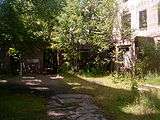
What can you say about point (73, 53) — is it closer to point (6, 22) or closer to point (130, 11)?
point (130, 11)

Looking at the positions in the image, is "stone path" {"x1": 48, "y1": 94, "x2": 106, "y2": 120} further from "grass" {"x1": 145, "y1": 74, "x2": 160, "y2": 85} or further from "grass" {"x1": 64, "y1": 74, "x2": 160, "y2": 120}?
"grass" {"x1": 145, "y1": 74, "x2": 160, "y2": 85}

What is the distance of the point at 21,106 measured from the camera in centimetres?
1233

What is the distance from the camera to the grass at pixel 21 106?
10.6 m

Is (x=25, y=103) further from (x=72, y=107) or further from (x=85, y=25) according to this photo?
(x=85, y=25)

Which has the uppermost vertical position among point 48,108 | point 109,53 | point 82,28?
point 82,28

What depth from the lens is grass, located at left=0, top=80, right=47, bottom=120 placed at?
1065cm

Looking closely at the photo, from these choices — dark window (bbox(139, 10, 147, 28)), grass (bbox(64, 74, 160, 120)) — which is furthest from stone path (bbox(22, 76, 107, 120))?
dark window (bbox(139, 10, 147, 28))

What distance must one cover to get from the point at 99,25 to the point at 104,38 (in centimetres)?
110

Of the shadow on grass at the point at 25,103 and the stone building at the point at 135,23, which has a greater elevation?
the stone building at the point at 135,23

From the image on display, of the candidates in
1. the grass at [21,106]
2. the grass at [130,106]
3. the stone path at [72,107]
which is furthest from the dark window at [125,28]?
the grass at [21,106]

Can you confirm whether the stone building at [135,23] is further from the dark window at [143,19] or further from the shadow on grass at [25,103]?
the shadow on grass at [25,103]

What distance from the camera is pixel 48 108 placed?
39.7ft

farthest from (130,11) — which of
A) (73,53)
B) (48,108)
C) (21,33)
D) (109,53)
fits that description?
(48,108)

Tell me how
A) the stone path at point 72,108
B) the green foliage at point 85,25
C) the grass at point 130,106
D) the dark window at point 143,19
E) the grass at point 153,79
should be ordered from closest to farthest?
the grass at point 130,106 < the stone path at point 72,108 < the grass at point 153,79 < the green foliage at point 85,25 < the dark window at point 143,19
